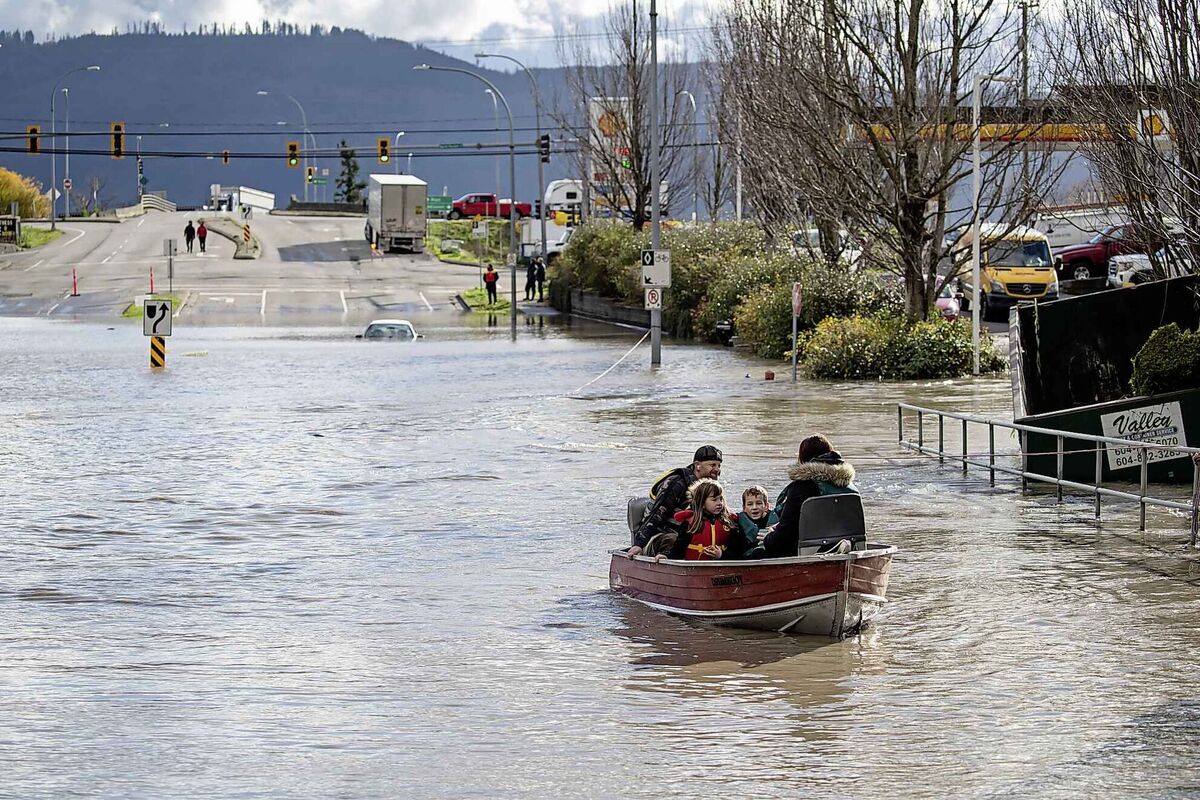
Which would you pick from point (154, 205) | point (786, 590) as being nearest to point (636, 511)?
point (786, 590)

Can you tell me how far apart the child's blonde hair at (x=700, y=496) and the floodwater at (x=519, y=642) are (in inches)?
28.7

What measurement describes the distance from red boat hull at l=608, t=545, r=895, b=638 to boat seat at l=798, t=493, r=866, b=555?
0.28 meters

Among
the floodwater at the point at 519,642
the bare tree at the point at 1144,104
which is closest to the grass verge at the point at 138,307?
the floodwater at the point at 519,642

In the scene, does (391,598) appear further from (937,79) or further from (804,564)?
(937,79)

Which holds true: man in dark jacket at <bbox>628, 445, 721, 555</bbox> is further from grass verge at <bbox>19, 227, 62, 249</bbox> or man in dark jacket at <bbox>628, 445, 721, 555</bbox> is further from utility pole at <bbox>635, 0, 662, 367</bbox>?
grass verge at <bbox>19, 227, 62, 249</bbox>

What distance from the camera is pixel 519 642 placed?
494 inches

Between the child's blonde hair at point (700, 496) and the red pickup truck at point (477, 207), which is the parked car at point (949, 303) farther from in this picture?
the red pickup truck at point (477, 207)

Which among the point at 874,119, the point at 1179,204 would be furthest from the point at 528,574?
the point at 874,119

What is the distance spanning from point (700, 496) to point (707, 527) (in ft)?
0.78

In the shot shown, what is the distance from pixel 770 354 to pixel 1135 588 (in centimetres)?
2756


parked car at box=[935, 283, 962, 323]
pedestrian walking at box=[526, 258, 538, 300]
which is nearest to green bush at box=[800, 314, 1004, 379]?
parked car at box=[935, 283, 962, 323]

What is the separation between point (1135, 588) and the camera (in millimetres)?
13930

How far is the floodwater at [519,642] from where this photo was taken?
30.5 feet

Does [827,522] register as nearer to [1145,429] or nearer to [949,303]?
[1145,429]
